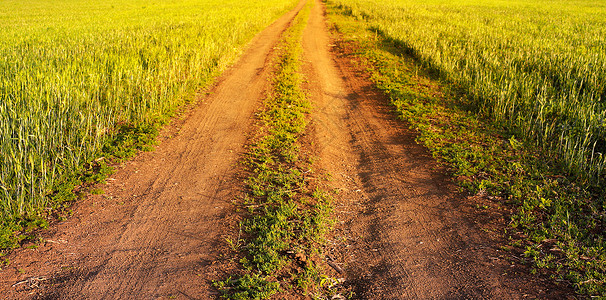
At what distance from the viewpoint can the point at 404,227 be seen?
444cm

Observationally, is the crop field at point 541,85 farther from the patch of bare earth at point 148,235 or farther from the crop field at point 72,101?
the crop field at point 72,101

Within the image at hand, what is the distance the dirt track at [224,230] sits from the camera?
136 inches

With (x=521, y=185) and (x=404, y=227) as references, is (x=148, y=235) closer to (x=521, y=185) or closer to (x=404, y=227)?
(x=404, y=227)

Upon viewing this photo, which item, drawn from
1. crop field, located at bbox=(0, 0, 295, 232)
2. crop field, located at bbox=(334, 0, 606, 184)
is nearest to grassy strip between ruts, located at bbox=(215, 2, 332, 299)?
crop field, located at bbox=(0, 0, 295, 232)

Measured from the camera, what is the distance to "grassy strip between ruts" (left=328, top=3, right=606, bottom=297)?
374 centimetres

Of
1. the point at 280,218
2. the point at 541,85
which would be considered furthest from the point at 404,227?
the point at 541,85

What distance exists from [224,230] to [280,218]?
0.67m

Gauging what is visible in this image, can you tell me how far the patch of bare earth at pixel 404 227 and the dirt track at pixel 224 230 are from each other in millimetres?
14

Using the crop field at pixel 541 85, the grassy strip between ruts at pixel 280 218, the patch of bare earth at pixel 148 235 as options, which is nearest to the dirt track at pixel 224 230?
the patch of bare earth at pixel 148 235

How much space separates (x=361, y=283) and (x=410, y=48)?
471 inches

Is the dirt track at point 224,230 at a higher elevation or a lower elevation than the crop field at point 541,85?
lower

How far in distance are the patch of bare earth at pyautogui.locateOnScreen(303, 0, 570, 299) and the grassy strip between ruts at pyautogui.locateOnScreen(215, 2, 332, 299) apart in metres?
0.31

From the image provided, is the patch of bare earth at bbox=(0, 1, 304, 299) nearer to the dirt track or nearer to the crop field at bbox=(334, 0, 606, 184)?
the dirt track

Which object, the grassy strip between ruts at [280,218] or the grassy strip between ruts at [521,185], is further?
the grassy strip between ruts at [521,185]
